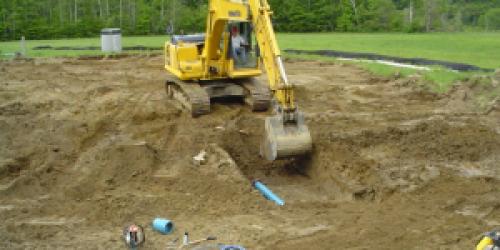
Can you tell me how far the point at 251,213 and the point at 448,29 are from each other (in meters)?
55.3

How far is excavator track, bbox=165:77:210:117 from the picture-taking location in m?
14.1

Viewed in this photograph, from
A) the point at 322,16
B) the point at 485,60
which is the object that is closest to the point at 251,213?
the point at 485,60

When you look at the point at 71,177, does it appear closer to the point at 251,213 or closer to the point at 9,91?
the point at 251,213

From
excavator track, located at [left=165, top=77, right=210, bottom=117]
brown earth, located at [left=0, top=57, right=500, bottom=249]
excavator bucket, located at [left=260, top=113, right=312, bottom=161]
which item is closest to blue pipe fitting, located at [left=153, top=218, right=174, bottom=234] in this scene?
brown earth, located at [left=0, top=57, right=500, bottom=249]

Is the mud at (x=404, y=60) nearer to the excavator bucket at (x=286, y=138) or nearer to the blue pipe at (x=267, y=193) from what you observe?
the excavator bucket at (x=286, y=138)

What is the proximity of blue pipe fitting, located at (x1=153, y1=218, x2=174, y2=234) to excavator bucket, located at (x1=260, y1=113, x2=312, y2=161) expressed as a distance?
2721mm

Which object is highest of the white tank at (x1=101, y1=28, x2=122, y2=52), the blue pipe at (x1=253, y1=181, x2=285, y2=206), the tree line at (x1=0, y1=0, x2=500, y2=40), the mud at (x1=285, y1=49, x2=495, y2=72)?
the tree line at (x1=0, y1=0, x2=500, y2=40)

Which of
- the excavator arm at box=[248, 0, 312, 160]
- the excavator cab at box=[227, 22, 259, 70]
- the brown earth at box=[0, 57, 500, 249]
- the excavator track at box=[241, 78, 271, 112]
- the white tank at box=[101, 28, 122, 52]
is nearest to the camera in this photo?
the brown earth at box=[0, 57, 500, 249]

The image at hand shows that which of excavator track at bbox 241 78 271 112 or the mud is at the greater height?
the mud

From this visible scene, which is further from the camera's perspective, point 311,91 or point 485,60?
point 485,60

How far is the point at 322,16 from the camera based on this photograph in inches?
2405

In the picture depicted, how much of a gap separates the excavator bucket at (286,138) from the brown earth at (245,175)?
1.97 feet

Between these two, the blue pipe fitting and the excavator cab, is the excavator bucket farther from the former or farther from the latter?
the excavator cab

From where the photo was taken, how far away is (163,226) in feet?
26.2
